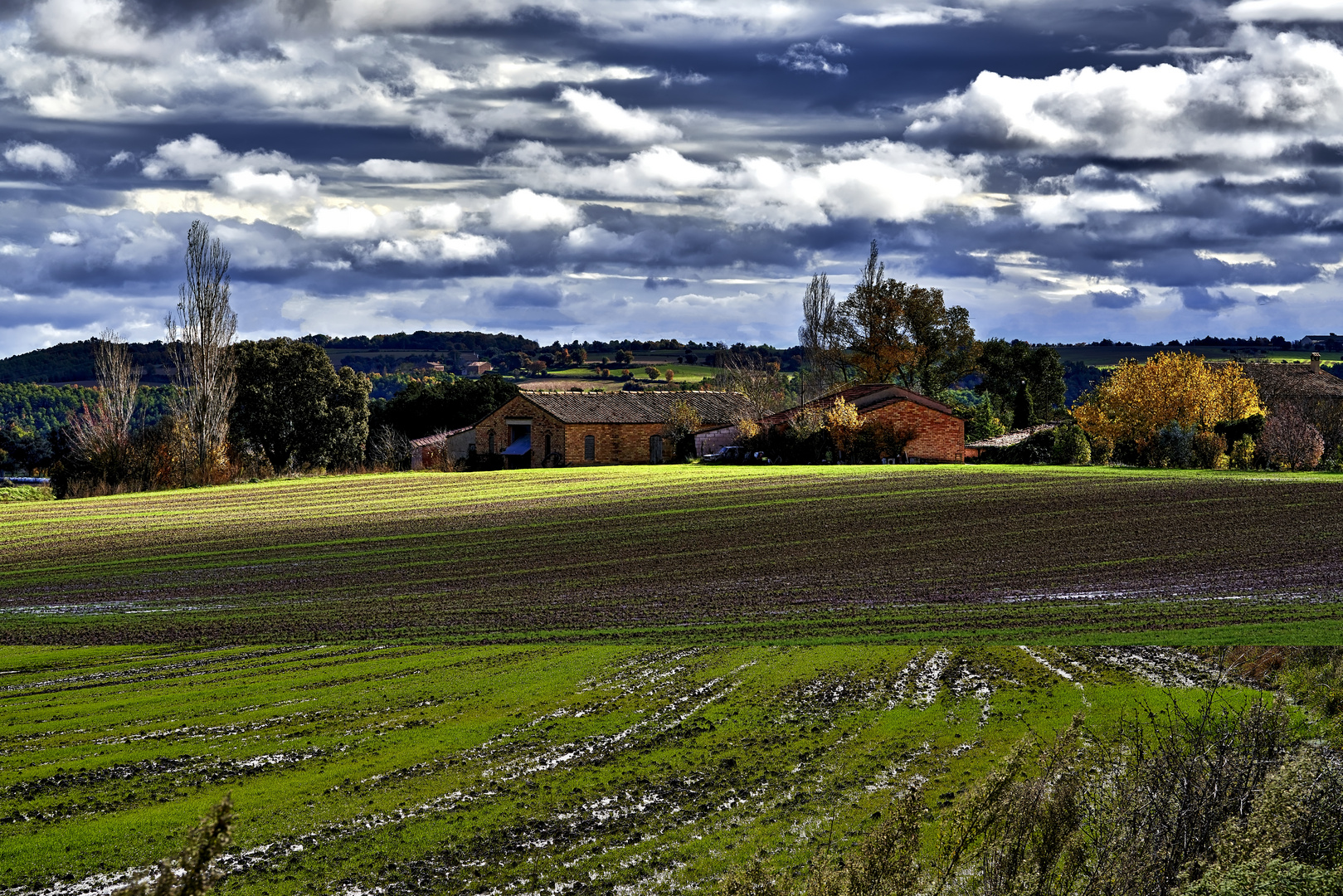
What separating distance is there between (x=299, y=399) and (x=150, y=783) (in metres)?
59.5

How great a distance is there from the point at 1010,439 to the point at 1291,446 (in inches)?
784

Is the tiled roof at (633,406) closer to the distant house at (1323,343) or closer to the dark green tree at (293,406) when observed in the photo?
the dark green tree at (293,406)

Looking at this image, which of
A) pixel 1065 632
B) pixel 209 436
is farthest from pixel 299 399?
pixel 1065 632

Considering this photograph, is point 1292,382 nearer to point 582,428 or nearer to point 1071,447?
point 1071,447

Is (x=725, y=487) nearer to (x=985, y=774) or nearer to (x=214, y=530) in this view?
(x=214, y=530)

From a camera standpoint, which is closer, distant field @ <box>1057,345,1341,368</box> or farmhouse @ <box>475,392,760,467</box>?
farmhouse @ <box>475,392,760,467</box>

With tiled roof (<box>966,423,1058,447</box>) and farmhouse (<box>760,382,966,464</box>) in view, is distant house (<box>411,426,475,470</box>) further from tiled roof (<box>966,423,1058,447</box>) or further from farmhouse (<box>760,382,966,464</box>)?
tiled roof (<box>966,423,1058,447</box>)

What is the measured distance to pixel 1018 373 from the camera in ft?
321

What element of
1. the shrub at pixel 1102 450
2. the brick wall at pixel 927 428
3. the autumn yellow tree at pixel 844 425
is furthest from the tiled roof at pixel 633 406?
the shrub at pixel 1102 450

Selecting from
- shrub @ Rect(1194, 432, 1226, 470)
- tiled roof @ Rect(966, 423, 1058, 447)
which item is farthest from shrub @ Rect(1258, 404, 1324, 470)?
tiled roof @ Rect(966, 423, 1058, 447)

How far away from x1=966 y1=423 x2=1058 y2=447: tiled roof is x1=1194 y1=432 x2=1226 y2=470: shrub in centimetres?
1200

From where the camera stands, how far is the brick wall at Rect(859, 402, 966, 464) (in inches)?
2591

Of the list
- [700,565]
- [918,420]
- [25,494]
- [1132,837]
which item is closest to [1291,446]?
[918,420]

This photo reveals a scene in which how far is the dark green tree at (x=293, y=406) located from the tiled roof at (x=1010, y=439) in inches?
1595
